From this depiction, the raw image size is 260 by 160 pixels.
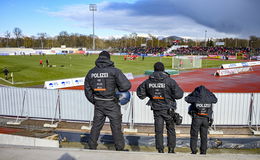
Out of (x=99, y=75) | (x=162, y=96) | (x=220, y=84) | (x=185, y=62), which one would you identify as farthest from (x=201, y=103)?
(x=185, y=62)

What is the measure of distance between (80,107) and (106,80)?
4.28 meters

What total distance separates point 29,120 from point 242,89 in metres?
17.6

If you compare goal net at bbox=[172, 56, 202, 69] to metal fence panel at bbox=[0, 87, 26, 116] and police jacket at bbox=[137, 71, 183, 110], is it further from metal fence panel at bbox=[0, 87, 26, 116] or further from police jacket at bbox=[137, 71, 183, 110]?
police jacket at bbox=[137, 71, 183, 110]

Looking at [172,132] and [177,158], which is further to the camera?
[172,132]

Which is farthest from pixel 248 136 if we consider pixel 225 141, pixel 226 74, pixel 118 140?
pixel 226 74

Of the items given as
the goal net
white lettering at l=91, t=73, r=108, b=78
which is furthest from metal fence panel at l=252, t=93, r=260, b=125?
the goal net

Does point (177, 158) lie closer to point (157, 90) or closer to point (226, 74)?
point (157, 90)

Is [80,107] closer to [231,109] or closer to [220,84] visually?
[231,109]

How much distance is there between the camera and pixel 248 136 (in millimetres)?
7160

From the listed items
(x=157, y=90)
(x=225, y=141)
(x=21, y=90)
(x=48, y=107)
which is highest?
(x=157, y=90)

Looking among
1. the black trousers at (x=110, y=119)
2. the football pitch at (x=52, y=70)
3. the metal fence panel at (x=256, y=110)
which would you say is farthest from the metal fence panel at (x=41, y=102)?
the football pitch at (x=52, y=70)

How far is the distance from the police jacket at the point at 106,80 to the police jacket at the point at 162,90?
0.66 meters

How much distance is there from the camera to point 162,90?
186 inches

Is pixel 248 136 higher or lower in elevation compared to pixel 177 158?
lower
